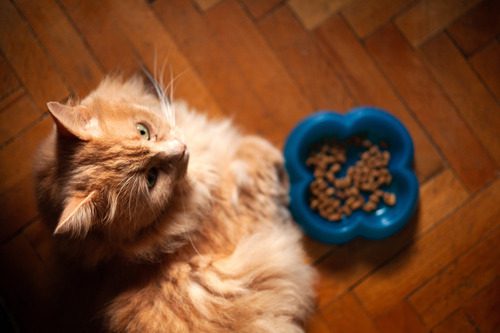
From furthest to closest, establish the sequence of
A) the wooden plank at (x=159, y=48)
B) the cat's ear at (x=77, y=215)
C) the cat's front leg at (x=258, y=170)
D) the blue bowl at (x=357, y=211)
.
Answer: the wooden plank at (x=159, y=48), the blue bowl at (x=357, y=211), the cat's front leg at (x=258, y=170), the cat's ear at (x=77, y=215)

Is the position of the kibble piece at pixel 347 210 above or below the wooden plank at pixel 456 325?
above

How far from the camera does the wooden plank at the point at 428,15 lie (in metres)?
1.66

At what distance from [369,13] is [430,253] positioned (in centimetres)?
96

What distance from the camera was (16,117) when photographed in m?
1.59

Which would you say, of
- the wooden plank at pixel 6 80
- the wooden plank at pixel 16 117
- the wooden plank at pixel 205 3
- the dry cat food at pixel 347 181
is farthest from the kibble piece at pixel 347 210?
the wooden plank at pixel 6 80

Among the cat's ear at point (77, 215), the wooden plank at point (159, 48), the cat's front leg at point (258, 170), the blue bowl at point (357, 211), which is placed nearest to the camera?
the cat's ear at point (77, 215)

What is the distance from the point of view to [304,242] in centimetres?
159

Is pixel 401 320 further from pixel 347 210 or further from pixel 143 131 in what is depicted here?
pixel 143 131

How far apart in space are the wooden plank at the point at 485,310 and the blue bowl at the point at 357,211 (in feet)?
1.35

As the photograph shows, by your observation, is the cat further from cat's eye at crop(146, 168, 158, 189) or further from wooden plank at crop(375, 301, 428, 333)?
wooden plank at crop(375, 301, 428, 333)

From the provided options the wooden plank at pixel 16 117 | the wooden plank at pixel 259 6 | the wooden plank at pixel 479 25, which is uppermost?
the wooden plank at pixel 16 117

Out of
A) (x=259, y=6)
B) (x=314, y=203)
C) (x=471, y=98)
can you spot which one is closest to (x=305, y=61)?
(x=259, y=6)

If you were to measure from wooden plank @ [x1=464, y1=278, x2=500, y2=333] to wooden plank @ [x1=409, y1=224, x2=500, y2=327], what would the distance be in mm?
30

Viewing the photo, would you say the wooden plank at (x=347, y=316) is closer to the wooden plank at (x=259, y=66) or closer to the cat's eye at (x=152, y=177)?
the wooden plank at (x=259, y=66)
